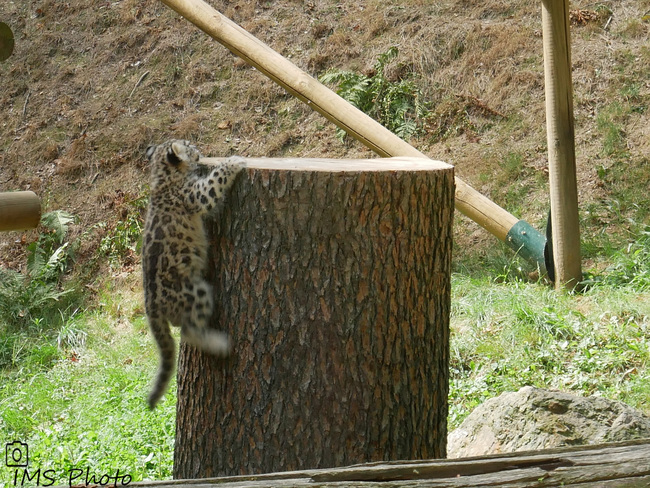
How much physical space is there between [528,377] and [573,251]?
65.0 inches

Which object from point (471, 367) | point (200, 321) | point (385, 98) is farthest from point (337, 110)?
point (200, 321)

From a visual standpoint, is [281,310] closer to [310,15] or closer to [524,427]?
[524,427]

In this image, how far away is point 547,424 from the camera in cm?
473

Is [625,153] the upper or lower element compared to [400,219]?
upper

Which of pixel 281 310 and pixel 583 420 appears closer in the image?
pixel 281 310

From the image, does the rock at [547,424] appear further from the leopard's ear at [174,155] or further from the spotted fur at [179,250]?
the leopard's ear at [174,155]

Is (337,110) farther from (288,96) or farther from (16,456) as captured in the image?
(288,96)

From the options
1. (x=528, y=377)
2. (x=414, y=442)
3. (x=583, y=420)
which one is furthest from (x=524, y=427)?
(x=414, y=442)

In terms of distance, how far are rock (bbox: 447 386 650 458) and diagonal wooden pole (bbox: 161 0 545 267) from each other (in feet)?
8.08

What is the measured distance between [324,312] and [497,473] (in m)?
1.17

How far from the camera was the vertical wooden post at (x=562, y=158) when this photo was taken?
6.86m

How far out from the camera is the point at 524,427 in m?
4.80

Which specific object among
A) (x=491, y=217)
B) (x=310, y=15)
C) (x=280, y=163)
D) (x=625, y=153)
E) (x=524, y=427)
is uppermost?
(x=310, y=15)

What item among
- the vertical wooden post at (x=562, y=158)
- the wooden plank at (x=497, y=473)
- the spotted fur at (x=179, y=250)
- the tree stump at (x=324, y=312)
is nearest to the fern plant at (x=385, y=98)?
the vertical wooden post at (x=562, y=158)
